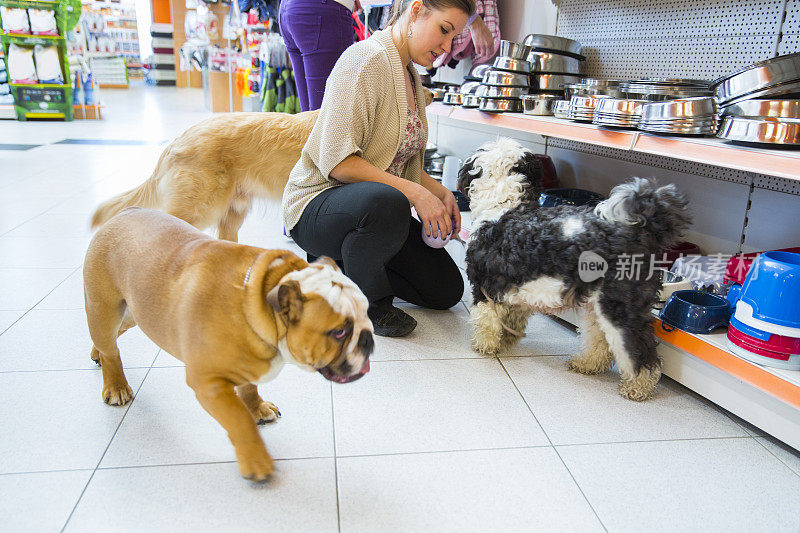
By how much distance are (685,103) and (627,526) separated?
131cm

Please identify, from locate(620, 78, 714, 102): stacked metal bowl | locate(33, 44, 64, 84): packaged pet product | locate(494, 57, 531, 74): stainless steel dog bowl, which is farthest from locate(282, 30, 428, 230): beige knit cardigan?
locate(33, 44, 64, 84): packaged pet product

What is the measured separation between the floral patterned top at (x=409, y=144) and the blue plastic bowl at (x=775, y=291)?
1335mm

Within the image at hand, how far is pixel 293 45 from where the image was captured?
3287mm

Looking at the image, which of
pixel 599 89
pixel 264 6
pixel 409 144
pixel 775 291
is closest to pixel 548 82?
pixel 599 89

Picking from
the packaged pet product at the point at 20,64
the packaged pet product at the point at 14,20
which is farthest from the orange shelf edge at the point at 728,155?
the packaged pet product at the point at 14,20

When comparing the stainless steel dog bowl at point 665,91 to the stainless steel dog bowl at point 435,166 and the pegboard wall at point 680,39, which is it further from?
the stainless steel dog bowl at point 435,166

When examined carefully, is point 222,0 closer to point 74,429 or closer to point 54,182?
point 54,182

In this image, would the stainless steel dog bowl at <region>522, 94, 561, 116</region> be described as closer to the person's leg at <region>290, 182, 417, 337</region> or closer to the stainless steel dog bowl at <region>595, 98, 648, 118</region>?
the stainless steel dog bowl at <region>595, 98, 648, 118</region>

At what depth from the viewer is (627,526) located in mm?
1334

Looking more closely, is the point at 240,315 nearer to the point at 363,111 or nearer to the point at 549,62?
the point at 363,111

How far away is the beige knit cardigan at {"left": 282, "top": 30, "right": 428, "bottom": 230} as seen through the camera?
2.06 meters

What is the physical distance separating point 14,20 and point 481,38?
8.19 m

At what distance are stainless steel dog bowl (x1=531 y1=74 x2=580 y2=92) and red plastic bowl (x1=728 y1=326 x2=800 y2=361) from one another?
5.29 ft

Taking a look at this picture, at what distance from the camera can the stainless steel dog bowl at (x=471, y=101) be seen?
2910 millimetres
